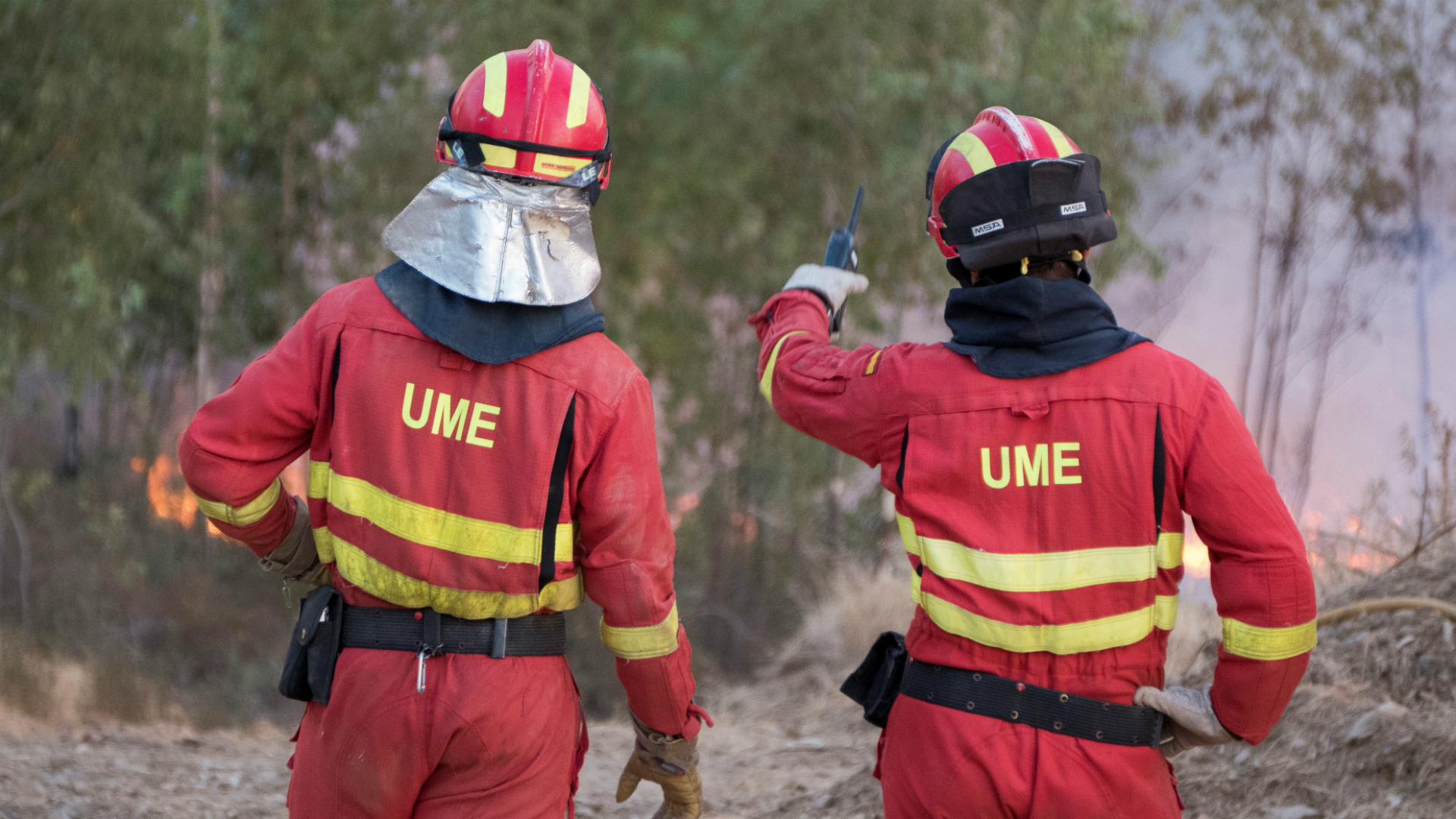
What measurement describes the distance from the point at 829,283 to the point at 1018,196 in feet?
2.07

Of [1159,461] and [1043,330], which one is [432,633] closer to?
→ [1043,330]

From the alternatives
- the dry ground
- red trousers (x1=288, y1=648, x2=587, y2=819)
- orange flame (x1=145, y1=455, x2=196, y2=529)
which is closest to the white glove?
red trousers (x1=288, y1=648, x2=587, y2=819)

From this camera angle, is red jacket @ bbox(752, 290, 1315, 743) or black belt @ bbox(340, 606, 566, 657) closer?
red jacket @ bbox(752, 290, 1315, 743)

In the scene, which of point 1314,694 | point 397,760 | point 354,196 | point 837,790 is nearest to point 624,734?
point 837,790

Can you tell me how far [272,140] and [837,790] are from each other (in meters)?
12.0

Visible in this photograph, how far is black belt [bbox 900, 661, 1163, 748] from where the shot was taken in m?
2.11

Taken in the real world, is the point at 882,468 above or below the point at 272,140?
below

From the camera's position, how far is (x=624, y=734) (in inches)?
251

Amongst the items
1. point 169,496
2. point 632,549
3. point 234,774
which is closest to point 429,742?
point 632,549

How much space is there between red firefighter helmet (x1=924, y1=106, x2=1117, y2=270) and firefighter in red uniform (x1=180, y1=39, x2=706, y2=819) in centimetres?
71

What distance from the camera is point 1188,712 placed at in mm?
2111

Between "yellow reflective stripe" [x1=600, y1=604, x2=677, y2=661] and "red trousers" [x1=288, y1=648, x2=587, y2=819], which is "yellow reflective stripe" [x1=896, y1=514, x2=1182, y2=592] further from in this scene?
"red trousers" [x1=288, y1=648, x2=587, y2=819]

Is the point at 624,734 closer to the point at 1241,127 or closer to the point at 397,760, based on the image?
the point at 397,760

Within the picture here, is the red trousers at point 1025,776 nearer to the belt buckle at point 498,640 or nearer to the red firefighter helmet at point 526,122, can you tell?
the belt buckle at point 498,640
